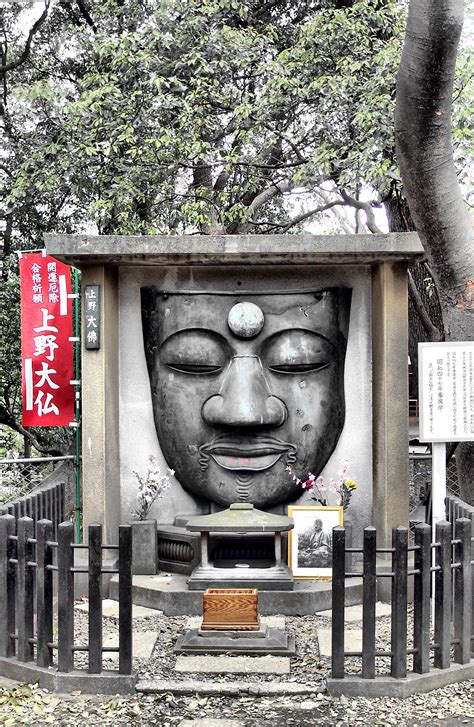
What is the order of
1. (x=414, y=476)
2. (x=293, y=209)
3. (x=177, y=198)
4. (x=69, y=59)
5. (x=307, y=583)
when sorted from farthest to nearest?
(x=293, y=209), (x=69, y=59), (x=177, y=198), (x=414, y=476), (x=307, y=583)

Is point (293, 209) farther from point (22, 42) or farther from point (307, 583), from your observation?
point (307, 583)

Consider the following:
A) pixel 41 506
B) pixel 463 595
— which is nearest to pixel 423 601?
pixel 463 595

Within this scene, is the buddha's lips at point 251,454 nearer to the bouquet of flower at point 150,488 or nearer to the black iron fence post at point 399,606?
the bouquet of flower at point 150,488

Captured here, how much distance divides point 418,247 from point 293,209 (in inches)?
404

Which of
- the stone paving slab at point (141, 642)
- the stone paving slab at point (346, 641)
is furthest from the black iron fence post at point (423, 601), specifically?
the stone paving slab at point (141, 642)

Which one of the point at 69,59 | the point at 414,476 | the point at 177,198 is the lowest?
the point at 414,476

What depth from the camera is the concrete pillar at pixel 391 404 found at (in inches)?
301

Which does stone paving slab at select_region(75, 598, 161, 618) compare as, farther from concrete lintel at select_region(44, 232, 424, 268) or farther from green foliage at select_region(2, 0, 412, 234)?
green foliage at select_region(2, 0, 412, 234)

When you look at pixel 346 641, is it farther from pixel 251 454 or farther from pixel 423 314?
pixel 423 314

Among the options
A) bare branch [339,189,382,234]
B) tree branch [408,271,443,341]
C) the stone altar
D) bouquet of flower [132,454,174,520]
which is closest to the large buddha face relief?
bouquet of flower [132,454,174,520]

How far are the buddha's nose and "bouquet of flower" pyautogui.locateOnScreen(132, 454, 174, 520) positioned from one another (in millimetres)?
774

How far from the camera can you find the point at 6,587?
17.9 feet

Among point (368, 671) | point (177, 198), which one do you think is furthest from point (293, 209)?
point (368, 671)

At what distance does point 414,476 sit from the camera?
9.66m
